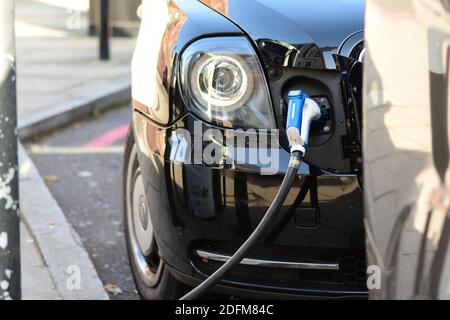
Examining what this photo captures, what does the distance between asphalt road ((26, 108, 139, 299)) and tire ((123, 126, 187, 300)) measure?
251 millimetres

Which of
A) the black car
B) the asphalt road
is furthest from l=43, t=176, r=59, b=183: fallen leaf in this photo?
the black car

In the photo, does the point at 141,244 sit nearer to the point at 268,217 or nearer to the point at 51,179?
the point at 268,217

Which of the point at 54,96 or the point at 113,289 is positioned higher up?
the point at 54,96

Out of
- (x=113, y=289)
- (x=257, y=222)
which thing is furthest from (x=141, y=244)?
(x=257, y=222)

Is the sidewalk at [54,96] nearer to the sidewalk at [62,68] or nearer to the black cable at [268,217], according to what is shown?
the sidewalk at [62,68]

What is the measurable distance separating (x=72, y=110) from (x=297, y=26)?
467 centimetres

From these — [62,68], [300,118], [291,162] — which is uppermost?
[300,118]

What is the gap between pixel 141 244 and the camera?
11.3 feet

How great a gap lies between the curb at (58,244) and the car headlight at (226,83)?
1310mm

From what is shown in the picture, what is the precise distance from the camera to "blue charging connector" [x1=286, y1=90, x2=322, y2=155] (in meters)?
2.43

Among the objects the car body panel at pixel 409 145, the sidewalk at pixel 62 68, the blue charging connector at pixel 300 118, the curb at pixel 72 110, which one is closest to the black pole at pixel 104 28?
the sidewalk at pixel 62 68

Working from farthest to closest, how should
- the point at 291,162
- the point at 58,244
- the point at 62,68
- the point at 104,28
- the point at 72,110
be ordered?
1. the point at 104,28
2. the point at 62,68
3. the point at 72,110
4. the point at 58,244
5. the point at 291,162

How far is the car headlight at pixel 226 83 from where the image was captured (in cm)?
258
